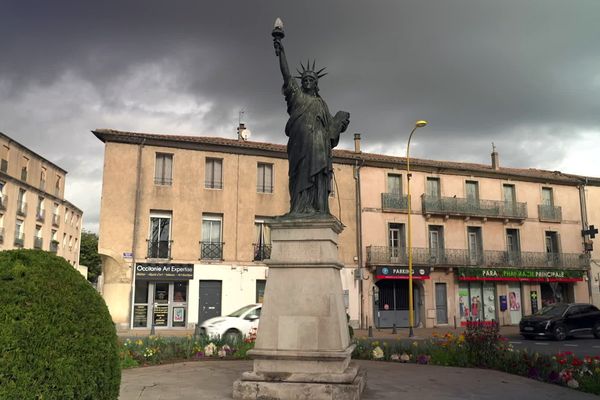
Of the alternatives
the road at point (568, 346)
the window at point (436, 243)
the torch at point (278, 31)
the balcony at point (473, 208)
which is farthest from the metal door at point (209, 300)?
the torch at point (278, 31)

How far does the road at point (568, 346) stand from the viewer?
15.4 m

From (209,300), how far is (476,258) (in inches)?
631

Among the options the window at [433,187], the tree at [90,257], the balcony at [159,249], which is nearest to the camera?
the balcony at [159,249]

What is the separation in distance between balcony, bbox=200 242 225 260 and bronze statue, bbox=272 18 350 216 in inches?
725

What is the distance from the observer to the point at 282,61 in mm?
7887

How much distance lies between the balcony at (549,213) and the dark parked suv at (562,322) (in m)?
12.3

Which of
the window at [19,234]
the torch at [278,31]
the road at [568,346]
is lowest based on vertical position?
the road at [568,346]

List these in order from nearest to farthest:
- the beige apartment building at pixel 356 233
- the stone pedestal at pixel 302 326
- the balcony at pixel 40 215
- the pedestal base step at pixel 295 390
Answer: the pedestal base step at pixel 295 390, the stone pedestal at pixel 302 326, the beige apartment building at pixel 356 233, the balcony at pixel 40 215

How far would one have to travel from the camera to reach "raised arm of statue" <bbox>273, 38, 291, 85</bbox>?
25.5 ft

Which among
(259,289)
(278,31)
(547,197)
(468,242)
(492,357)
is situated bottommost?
(492,357)

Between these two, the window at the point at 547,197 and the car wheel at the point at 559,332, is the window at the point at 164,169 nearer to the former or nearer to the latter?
the car wheel at the point at 559,332

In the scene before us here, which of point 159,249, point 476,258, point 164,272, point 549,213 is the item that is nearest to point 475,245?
point 476,258

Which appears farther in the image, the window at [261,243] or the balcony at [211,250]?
the window at [261,243]

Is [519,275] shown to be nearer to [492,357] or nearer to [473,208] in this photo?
[473,208]
